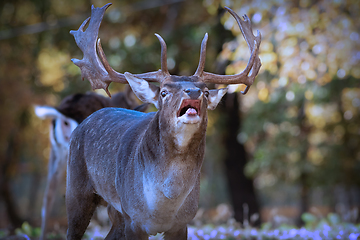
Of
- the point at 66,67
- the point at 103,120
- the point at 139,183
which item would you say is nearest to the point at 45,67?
the point at 66,67

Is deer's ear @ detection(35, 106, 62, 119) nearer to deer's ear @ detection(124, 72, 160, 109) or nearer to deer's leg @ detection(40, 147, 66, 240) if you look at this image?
deer's leg @ detection(40, 147, 66, 240)

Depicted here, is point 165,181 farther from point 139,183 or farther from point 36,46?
point 36,46

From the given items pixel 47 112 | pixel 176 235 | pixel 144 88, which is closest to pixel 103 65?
pixel 144 88

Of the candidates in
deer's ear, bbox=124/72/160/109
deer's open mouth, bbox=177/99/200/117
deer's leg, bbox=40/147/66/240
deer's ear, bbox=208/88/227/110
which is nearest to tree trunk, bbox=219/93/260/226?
deer's leg, bbox=40/147/66/240

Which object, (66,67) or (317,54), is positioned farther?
(66,67)

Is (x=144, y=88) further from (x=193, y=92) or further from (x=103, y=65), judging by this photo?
(x=103, y=65)

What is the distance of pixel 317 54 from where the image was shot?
24.9 ft

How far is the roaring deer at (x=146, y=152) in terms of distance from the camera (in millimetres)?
2955

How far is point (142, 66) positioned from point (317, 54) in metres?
3.95

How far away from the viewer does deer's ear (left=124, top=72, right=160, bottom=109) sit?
3213 mm

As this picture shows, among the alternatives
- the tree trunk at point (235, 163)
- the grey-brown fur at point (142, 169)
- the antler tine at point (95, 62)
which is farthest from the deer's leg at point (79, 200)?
the tree trunk at point (235, 163)

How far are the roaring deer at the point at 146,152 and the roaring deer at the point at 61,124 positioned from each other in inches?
81.5

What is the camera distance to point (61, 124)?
646 centimetres

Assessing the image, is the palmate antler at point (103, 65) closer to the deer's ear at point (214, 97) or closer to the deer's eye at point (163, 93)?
the deer's ear at point (214, 97)
